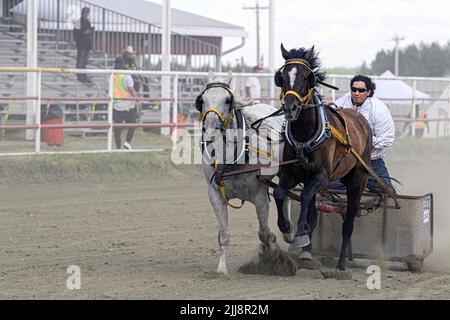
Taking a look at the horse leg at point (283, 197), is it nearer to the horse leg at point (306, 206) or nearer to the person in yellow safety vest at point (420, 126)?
the horse leg at point (306, 206)

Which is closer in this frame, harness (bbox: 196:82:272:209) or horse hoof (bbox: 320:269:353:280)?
harness (bbox: 196:82:272:209)

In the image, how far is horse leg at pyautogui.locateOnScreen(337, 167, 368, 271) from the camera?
859 cm

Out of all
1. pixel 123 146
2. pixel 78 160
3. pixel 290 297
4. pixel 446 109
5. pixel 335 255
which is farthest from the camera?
pixel 446 109

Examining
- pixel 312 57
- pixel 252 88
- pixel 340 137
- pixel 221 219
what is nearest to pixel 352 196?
pixel 340 137

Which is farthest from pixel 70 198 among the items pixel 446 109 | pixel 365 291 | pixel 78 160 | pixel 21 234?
pixel 446 109

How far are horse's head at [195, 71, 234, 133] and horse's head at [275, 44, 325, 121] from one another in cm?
51

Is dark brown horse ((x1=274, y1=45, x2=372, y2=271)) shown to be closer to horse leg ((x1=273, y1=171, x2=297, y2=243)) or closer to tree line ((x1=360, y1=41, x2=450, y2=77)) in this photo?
horse leg ((x1=273, y1=171, x2=297, y2=243))

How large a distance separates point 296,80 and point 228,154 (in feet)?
3.26

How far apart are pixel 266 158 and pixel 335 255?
1.43m

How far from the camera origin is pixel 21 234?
1073 centimetres

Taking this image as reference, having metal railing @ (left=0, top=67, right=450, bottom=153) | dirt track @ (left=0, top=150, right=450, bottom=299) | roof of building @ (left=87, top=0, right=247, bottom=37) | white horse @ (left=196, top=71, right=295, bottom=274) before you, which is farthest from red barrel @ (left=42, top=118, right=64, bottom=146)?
roof of building @ (left=87, top=0, right=247, bottom=37)

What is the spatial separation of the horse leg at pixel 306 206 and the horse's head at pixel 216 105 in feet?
2.93
